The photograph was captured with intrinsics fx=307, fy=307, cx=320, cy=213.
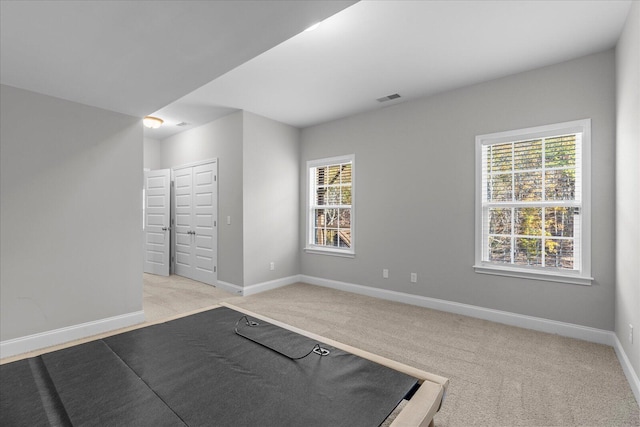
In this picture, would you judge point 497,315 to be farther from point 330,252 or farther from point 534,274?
point 330,252

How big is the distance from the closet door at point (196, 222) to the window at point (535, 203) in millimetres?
3970

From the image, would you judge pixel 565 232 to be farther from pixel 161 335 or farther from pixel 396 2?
pixel 161 335

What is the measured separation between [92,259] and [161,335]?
188cm

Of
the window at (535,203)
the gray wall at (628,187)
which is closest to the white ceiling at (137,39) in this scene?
the gray wall at (628,187)

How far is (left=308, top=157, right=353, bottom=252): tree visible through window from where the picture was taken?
500 centimetres

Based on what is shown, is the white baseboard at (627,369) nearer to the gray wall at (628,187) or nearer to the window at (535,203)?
the gray wall at (628,187)

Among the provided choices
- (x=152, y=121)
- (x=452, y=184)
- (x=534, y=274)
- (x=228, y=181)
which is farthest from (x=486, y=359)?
(x=152, y=121)

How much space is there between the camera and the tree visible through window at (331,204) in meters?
5.00

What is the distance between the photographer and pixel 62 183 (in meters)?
2.90

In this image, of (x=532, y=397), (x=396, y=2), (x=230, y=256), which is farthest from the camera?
(x=230, y=256)

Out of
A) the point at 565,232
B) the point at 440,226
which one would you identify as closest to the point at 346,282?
the point at 440,226

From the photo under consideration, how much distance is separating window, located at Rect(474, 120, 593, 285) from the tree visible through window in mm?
1962

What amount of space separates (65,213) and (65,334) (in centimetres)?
114

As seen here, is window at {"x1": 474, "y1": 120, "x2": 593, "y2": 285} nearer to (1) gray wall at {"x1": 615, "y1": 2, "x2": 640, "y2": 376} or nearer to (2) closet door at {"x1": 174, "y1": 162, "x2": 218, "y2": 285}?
(1) gray wall at {"x1": 615, "y1": 2, "x2": 640, "y2": 376}
